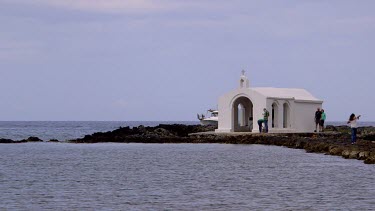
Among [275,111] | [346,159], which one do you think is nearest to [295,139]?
[275,111]

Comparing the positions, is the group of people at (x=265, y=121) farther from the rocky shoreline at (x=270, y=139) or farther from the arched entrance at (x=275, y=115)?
the arched entrance at (x=275, y=115)

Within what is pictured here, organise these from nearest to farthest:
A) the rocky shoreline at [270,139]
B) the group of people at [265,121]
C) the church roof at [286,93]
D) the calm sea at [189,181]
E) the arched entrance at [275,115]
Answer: the calm sea at [189,181] < the rocky shoreline at [270,139] < the group of people at [265,121] < the church roof at [286,93] < the arched entrance at [275,115]

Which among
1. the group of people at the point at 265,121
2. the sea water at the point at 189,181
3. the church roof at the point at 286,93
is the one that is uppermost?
the church roof at the point at 286,93

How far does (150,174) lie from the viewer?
3038 cm

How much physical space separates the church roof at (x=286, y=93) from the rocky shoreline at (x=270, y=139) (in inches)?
103

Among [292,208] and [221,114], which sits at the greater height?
[221,114]

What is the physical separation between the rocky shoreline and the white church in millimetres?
1345

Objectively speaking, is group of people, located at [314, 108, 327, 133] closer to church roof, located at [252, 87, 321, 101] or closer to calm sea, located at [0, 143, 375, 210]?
church roof, located at [252, 87, 321, 101]

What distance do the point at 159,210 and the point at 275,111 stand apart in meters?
32.8

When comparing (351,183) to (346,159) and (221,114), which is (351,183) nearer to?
(346,159)

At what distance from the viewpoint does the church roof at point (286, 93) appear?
5131cm

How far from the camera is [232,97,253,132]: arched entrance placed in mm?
53031

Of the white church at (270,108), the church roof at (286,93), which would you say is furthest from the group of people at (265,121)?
the church roof at (286,93)

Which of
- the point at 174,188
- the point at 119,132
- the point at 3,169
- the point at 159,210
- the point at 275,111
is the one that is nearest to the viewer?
the point at 159,210
